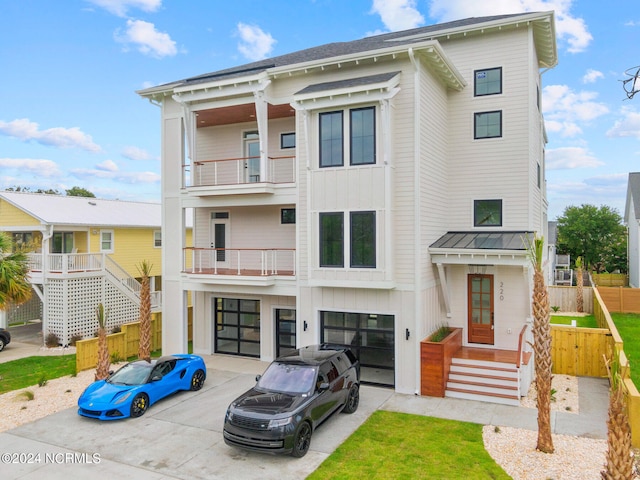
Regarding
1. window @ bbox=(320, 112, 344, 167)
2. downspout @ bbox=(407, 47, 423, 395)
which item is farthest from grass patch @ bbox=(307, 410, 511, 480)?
window @ bbox=(320, 112, 344, 167)

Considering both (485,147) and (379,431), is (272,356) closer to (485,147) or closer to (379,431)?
(379,431)

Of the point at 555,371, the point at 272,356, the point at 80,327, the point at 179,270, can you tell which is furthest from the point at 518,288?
the point at 80,327

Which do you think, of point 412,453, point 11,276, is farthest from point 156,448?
point 11,276

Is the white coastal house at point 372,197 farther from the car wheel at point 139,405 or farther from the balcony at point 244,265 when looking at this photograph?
the car wheel at point 139,405

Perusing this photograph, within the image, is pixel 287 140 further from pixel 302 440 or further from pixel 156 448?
pixel 156 448

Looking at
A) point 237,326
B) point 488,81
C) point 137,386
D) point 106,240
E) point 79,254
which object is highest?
point 488,81

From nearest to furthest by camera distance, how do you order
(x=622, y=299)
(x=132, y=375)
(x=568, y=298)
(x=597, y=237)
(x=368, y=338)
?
(x=132, y=375)
(x=368, y=338)
(x=622, y=299)
(x=568, y=298)
(x=597, y=237)
